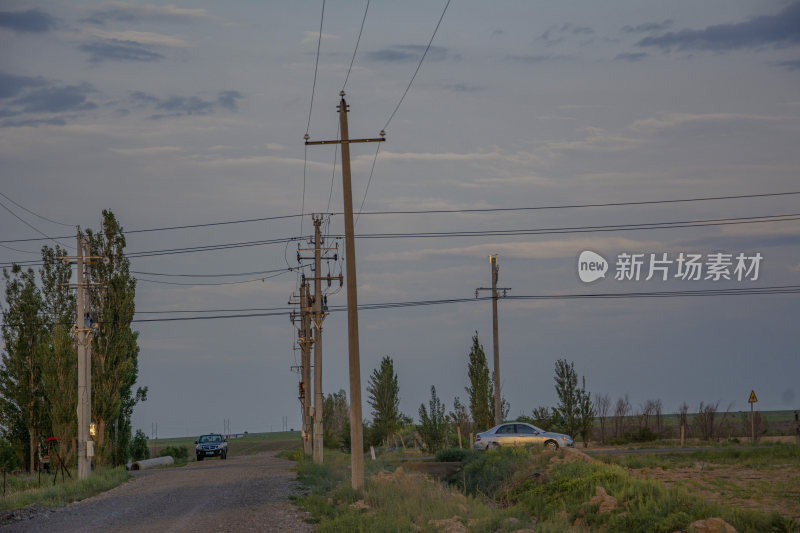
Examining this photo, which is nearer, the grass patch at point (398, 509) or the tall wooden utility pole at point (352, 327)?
the grass patch at point (398, 509)

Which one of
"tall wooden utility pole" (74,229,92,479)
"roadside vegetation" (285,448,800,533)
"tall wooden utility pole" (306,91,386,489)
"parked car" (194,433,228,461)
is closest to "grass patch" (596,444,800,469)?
"roadside vegetation" (285,448,800,533)

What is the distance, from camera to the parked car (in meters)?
64.0

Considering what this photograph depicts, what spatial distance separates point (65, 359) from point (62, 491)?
A: 63.6 feet

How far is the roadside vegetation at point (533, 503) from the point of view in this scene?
18.8 metres

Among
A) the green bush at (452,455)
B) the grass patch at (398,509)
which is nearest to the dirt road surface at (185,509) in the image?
the grass patch at (398,509)

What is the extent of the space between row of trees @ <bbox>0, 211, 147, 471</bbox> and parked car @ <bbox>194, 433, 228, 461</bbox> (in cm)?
1153

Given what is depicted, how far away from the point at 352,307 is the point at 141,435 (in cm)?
4405

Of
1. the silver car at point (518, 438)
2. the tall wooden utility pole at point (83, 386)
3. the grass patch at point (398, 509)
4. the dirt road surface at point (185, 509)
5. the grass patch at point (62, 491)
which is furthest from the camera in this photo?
the silver car at point (518, 438)

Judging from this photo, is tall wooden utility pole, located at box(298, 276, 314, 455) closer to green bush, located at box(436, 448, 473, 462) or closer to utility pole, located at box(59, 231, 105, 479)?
green bush, located at box(436, 448, 473, 462)

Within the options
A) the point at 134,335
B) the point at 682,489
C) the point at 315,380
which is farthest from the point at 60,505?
the point at 134,335

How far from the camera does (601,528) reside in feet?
70.7

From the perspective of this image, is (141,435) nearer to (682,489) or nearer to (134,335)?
(134,335)

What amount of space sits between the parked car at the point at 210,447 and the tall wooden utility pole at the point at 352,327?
41354 millimetres

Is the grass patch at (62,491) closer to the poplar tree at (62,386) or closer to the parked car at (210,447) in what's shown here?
the poplar tree at (62,386)
